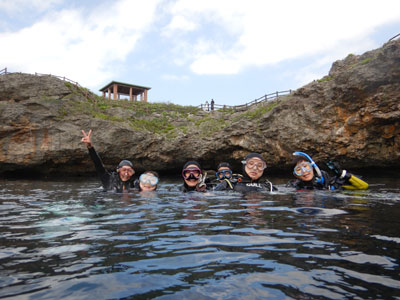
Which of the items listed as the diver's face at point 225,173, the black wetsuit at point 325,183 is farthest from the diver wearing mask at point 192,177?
the black wetsuit at point 325,183

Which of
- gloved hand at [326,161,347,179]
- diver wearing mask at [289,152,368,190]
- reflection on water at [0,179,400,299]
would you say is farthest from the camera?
gloved hand at [326,161,347,179]

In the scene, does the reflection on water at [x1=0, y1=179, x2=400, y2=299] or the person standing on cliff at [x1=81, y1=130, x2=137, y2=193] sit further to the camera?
the person standing on cliff at [x1=81, y1=130, x2=137, y2=193]

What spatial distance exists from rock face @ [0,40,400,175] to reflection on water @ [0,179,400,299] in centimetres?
1261

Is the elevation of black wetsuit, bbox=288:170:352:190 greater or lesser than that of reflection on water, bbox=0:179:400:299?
greater

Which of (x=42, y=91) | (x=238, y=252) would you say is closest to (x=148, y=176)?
(x=238, y=252)

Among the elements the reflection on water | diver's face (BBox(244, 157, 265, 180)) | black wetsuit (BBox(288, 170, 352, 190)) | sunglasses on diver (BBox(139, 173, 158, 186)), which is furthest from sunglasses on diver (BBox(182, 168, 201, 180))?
the reflection on water

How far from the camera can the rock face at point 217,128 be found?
1471cm

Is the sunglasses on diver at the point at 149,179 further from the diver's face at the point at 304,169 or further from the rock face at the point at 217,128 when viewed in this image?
the rock face at the point at 217,128

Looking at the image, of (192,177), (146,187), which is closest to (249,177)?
(192,177)

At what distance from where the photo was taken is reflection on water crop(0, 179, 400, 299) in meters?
1.72

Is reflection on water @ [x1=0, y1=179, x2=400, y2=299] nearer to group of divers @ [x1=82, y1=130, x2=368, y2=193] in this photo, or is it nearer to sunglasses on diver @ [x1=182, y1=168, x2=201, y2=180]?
group of divers @ [x1=82, y1=130, x2=368, y2=193]

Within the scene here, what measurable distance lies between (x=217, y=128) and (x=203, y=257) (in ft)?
57.6

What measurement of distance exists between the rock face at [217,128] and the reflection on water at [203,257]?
12614 mm

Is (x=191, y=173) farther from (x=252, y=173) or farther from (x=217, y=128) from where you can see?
(x=217, y=128)
